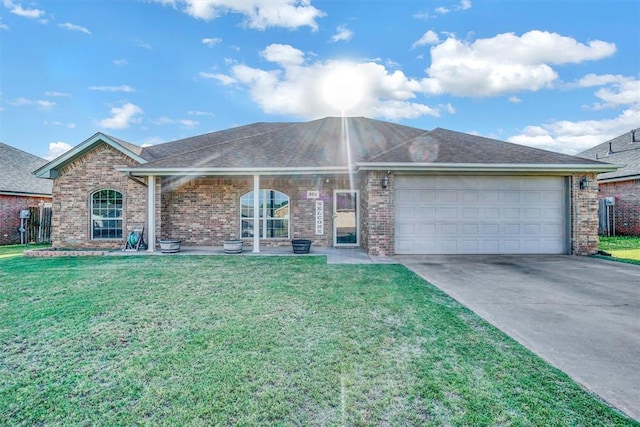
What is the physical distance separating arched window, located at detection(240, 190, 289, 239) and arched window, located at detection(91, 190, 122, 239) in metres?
4.66

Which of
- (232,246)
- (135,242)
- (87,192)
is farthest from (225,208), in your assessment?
(87,192)

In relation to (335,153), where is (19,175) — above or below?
below

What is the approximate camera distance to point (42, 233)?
49.0ft

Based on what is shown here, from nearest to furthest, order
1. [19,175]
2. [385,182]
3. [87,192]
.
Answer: [385,182], [87,192], [19,175]

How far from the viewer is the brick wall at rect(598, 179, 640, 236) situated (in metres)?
15.1

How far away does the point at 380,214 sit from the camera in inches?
385

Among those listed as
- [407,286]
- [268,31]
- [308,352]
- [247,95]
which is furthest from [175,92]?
[308,352]

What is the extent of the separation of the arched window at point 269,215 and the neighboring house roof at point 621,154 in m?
15.4

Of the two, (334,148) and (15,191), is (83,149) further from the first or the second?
(334,148)

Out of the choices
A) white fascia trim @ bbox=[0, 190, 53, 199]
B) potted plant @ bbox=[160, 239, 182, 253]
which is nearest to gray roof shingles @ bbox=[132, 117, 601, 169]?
potted plant @ bbox=[160, 239, 182, 253]

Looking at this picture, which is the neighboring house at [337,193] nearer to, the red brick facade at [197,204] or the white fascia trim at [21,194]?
the red brick facade at [197,204]

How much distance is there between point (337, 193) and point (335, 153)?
156 cm

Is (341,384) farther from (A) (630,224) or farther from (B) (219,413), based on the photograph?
(A) (630,224)

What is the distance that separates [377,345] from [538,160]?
9442 mm
